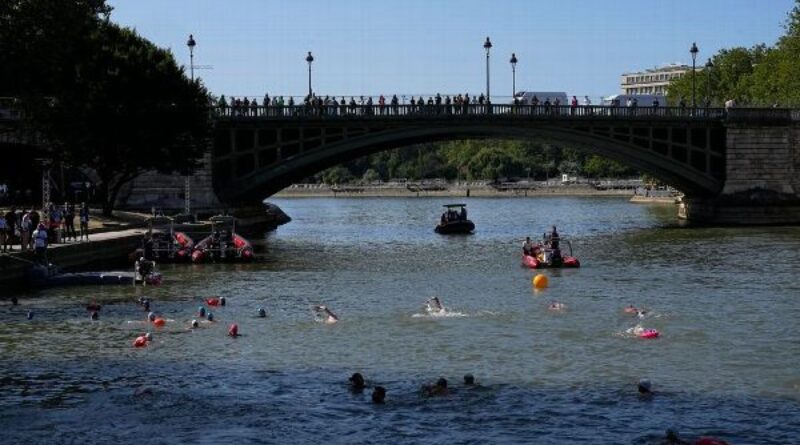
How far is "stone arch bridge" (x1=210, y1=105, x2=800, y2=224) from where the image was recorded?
92.1 metres

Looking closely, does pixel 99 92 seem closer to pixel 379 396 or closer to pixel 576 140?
pixel 576 140

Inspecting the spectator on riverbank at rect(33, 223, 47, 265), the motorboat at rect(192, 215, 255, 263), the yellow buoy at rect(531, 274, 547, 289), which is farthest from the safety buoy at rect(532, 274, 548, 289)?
the spectator on riverbank at rect(33, 223, 47, 265)

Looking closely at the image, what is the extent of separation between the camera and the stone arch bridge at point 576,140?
3627 inches

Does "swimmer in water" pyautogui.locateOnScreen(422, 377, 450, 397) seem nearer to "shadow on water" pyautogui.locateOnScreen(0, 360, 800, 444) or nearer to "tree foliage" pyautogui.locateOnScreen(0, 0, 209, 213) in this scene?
"shadow on water" pyautogui.locateOnScreen(0, 360, 800, 444)

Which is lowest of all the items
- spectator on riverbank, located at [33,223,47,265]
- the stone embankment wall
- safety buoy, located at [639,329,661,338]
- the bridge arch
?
safety buoy, located at [639,329,661,338]

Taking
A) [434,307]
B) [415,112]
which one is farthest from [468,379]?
[415,112]

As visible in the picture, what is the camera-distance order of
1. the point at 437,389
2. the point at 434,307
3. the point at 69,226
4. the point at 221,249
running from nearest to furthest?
the point at 437,389, the point at 434,307, the point at 69,226, the point at 221,249

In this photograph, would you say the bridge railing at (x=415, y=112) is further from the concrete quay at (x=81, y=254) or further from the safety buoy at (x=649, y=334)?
the safety buoy at (x=649, y=334)

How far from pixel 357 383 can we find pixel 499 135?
218 feet

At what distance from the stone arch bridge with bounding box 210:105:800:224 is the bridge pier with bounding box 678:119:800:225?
7cm

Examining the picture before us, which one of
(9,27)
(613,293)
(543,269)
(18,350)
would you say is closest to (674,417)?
(18,350)

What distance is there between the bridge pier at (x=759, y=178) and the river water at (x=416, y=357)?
3186 centimetres

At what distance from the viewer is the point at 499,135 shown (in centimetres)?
9700

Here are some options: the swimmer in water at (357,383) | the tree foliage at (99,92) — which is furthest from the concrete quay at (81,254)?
the swimmer in water at (357,383)
